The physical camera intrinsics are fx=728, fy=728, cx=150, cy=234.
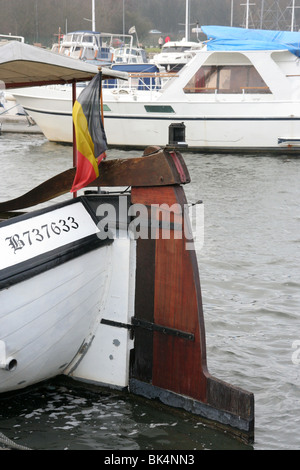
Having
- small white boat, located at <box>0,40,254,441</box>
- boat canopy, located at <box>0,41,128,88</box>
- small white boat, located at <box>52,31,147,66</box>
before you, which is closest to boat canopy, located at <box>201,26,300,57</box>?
small white boat, located at <box>52,31,147,66</box>

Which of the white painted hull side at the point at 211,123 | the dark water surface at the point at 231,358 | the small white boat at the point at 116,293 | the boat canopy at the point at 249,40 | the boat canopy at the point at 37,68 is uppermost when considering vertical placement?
the boat canopy at the point at 249,40

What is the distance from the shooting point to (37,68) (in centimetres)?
641

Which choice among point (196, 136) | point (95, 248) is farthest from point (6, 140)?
point (95, 248)

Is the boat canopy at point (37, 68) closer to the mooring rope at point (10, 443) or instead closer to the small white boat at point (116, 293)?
the small white boat at point (116, 293)

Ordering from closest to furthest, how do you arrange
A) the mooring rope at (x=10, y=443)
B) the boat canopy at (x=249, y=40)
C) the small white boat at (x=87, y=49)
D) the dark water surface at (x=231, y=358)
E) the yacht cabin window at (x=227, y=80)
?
the mooring rope at (x=10, y=443)
the dark water surface at (x=231, y=358)
the boat canopy at (x=249, y=40)
the yacht cabin window at (x=227, y=80)
the small white boat at (x=87, y=49)

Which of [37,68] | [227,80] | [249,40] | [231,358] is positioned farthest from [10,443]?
[249,40]

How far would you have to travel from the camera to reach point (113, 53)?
129 ft

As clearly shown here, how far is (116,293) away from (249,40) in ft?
56.8

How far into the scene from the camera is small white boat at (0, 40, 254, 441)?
5.33m

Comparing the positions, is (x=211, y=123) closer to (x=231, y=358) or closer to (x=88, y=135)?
(x=231, y=358)

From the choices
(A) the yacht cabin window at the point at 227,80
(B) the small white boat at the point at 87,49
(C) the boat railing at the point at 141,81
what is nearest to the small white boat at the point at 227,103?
(A) the yacht cabin window at the point at 227,80

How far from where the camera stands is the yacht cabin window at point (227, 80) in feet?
69.5

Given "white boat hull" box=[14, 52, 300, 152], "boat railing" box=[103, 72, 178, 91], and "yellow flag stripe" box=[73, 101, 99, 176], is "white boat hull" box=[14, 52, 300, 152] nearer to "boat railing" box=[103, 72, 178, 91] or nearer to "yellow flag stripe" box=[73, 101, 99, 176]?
"boat railing" box=[103, 72, 178, 91]

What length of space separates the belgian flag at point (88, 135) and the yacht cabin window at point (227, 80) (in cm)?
1584
